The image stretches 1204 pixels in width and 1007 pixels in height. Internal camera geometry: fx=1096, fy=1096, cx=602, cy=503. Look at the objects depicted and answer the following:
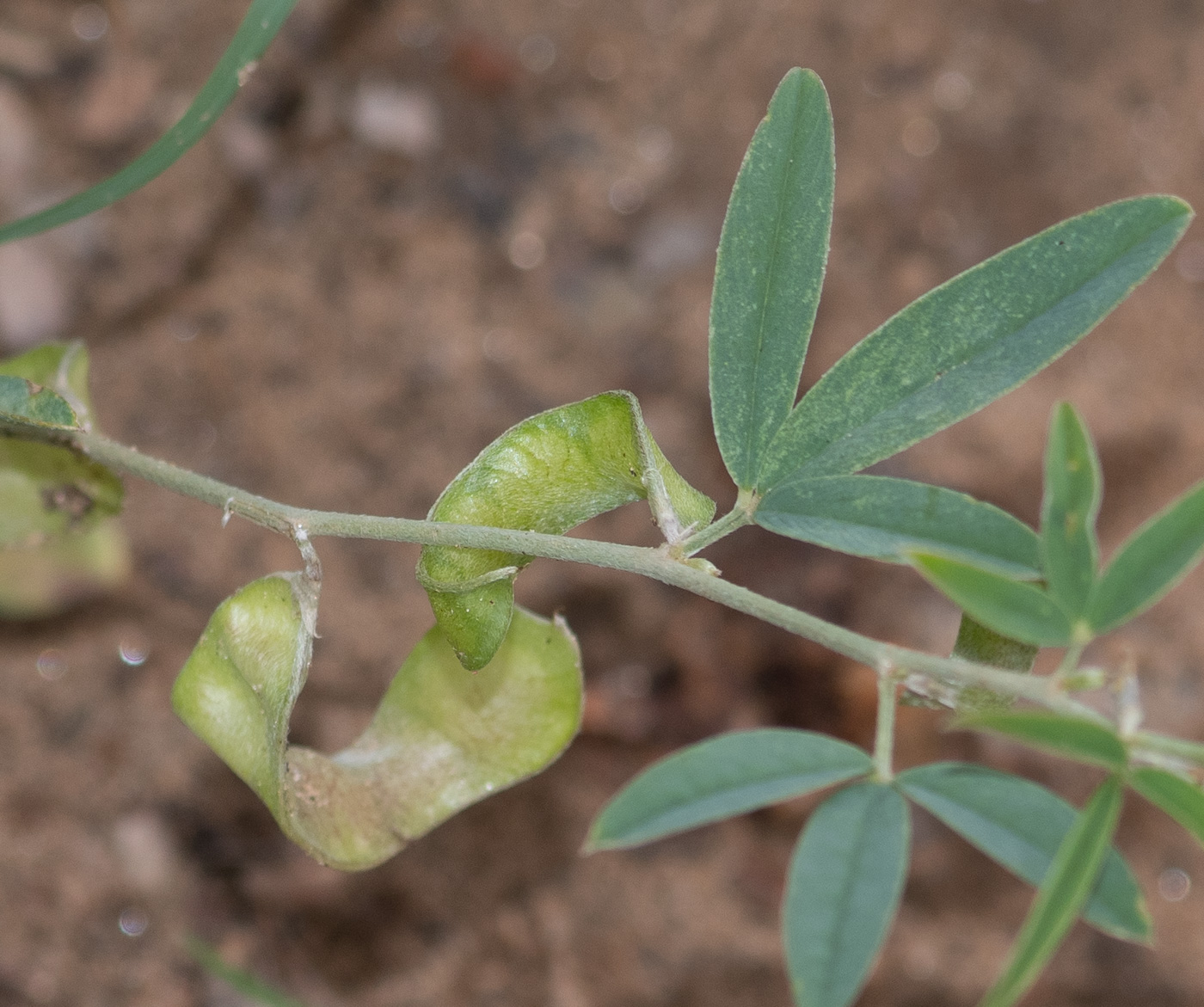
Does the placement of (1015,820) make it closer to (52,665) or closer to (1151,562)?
(1151,562)

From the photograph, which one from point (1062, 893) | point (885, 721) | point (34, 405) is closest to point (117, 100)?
point (34, 405)

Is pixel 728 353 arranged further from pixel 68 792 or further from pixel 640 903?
pixel 68 792

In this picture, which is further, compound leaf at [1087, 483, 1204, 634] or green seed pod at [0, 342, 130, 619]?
green seed pod at [0, 342, 130, 619]

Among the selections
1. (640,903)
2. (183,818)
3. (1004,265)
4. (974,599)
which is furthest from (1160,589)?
(183,818)

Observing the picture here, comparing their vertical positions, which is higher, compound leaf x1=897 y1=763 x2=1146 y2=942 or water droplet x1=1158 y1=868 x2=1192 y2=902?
compound leaf x1=897 y1=763 x2=1146 y2=942

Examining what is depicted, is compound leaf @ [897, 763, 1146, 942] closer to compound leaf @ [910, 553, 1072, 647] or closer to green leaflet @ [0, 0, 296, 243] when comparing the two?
compound leaf @ [910, 553, 1072, 647]

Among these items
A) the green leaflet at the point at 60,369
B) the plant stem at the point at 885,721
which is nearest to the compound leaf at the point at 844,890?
the plant stem at the point at 885,721

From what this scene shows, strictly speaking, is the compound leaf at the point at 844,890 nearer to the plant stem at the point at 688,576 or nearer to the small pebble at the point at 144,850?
the plant stem at the point at 688,576

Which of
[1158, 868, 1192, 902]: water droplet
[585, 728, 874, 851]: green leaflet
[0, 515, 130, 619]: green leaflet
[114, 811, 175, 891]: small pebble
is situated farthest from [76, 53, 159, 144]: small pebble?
[1158, 868, 1192, 902]: water droplet
